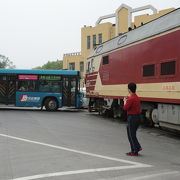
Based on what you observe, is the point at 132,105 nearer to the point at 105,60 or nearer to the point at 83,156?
the point at 83,156

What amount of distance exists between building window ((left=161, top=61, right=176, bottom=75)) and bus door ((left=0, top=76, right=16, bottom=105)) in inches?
496

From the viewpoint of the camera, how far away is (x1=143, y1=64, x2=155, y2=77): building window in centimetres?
1095

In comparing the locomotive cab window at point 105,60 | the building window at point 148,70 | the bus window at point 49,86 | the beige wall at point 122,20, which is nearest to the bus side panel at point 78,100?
the bus window at point 49,86

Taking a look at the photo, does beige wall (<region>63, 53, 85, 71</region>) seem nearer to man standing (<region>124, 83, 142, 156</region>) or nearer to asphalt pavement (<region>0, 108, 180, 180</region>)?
asphalt pavement (<region>0, 108, 180, 180</region>)

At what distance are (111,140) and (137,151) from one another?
215 centimetres

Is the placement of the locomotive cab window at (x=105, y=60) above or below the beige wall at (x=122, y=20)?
below

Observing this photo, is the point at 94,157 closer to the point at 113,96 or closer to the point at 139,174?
the point at 139,174

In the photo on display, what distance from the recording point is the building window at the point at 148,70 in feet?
35.9

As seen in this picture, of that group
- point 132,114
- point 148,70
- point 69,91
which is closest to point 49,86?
point 69,91

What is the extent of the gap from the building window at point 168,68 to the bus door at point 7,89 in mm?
12601

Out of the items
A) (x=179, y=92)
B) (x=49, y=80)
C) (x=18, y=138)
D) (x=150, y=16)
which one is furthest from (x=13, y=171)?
(x=150, y=16)

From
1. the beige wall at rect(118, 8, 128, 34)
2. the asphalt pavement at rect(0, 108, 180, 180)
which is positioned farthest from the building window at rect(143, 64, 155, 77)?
the beige wall at rect(118, 8, 128, 34)

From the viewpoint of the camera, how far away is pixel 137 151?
7.20 meters

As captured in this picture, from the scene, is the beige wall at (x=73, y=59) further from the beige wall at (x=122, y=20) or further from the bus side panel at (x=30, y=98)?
the bus side panel at (x=30, y=98)
